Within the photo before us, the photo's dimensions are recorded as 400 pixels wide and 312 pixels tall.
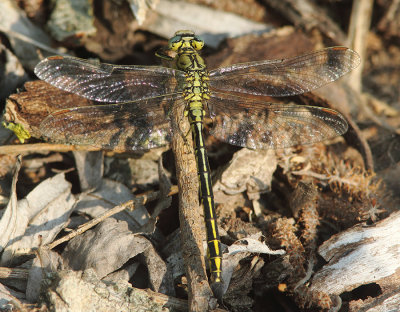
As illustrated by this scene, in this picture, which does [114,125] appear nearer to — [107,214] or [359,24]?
[107,214]

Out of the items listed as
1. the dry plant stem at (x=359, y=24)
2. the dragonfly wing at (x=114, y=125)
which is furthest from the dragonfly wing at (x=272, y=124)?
the dry plant stem at (x=359, y=24)

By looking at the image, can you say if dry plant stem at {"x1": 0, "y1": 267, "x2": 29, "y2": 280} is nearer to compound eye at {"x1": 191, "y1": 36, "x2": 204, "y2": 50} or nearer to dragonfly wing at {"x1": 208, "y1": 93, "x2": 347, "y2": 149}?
dragonfly wing at {"x1": 208, "y1": 93, "x2": 347, "y2": 149}

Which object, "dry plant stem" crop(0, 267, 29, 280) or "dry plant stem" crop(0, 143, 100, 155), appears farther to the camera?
"dry plant stem" crop(0, 143, 100, 155)

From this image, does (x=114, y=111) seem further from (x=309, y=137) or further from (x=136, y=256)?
(x=309, y=137)

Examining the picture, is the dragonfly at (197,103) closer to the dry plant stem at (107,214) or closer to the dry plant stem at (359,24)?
the dry plant stem at (107,214)

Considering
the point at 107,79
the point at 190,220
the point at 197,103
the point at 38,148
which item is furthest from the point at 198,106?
the point at 38,148

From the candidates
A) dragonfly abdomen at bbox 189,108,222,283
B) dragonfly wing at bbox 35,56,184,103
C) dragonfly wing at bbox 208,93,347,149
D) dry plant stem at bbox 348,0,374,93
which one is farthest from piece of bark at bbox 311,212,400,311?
dry plant stem at bbox 348,0,374,93

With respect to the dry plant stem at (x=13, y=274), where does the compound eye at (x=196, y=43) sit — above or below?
above
